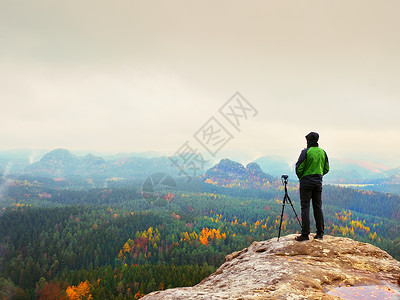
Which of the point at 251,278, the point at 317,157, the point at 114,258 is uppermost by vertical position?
the point at 317,157

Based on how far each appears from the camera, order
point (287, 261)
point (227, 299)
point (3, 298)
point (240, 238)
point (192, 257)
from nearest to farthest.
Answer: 1. point (227, 299)
2. point (287, 261)
3. point (3, 298)
4. point (192, 257)
5. point (240, 238)

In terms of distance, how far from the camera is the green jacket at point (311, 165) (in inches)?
488

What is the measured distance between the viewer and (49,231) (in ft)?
533

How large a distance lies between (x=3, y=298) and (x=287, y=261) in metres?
111

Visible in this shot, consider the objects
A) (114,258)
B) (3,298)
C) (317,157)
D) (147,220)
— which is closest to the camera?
(317,157)

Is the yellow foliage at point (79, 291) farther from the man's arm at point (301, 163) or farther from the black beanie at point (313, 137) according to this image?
the black beanie at point (313, 137)

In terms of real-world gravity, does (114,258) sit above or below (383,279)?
below

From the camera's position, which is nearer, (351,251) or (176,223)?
(351,251)

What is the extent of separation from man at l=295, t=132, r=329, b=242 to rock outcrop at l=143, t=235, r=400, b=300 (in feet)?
4.39

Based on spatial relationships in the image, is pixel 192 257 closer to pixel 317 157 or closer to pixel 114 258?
pixel 114 258

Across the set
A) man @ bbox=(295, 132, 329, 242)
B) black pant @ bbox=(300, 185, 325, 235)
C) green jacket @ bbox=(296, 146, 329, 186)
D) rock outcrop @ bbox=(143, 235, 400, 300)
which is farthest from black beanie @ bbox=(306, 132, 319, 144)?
rock outcrop @ bbox=(143, 235, 400, 300)

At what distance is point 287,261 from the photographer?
1085 centimetres

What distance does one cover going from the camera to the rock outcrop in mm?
8070

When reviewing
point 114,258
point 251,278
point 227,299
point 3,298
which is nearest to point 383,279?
point 251,278
